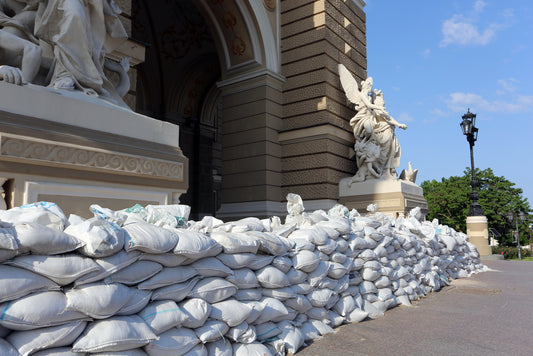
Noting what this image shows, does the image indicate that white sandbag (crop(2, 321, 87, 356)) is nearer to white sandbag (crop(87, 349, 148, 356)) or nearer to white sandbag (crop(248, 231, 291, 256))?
white sandbag (crop(87, 349, 148, 356))

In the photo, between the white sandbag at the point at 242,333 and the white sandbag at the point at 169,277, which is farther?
the white sandbag at the point at 242,333

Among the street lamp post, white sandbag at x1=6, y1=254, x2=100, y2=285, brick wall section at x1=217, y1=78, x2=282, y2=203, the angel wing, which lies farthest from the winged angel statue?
white sandbag at x1=6, y1=254, x2=100, y2=285

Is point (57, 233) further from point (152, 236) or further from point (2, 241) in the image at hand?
point (152, 236)

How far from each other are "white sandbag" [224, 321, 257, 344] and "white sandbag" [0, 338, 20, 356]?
1.14 metres

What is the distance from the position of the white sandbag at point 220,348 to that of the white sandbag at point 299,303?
68 centimetres

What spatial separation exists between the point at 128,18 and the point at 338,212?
4.78m

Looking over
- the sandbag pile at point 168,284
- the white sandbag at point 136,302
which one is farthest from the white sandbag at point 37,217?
the white sandbag at point 136,302

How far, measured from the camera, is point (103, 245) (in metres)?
1.88

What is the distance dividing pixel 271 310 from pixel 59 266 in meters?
1.40

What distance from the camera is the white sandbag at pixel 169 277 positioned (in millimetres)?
2092

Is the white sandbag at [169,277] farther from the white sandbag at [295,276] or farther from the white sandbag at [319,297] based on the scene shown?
the white sandbag at [319,297]

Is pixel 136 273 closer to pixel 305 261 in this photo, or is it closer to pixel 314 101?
pixel 305 261

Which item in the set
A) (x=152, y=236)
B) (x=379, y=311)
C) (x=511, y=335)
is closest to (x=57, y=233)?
(x=152, y=236)

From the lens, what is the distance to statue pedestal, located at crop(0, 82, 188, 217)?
3.23m
